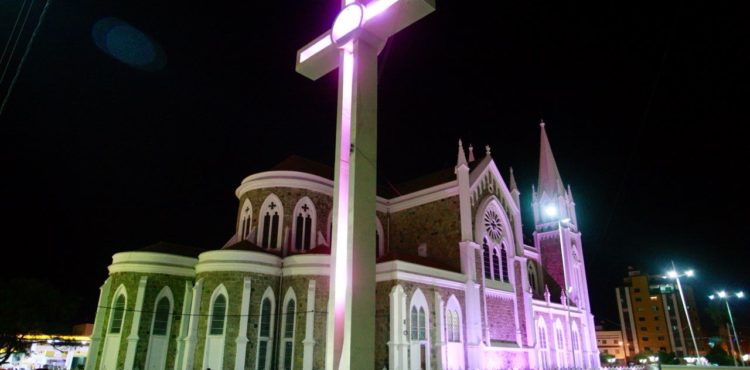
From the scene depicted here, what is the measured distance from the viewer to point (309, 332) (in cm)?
2086

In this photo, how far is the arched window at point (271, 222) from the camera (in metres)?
25.8

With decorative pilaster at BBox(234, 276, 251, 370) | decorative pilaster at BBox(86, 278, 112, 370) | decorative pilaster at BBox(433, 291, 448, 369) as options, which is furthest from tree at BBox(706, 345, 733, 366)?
decorative pilaster at BBox(86, 278, 112, 370)

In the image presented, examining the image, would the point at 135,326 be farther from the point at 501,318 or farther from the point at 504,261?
the point at 504,261

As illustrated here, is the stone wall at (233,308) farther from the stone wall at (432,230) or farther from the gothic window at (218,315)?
the stone wall at (432,230)

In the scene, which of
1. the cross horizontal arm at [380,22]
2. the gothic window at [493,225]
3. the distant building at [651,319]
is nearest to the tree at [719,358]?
the gothic window at [493,225]

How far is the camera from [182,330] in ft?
73.3

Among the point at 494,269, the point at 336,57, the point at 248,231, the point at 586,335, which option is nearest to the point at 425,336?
the point at 494,269

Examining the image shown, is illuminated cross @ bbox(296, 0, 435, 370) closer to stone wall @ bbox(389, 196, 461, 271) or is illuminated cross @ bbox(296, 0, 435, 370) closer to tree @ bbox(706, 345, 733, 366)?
stone wall @ bbox(389, 196, 461, 271)

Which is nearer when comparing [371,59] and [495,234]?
[371,59]

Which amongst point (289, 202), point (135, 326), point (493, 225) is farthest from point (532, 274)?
point (135, 326)

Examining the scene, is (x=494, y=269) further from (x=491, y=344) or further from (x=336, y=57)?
(x=336, y=57)

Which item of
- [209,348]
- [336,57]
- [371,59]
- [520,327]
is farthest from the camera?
[520,327]

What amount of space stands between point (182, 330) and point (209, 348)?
2520mm

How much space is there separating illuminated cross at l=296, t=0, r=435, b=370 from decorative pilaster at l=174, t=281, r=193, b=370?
54.3 ft
